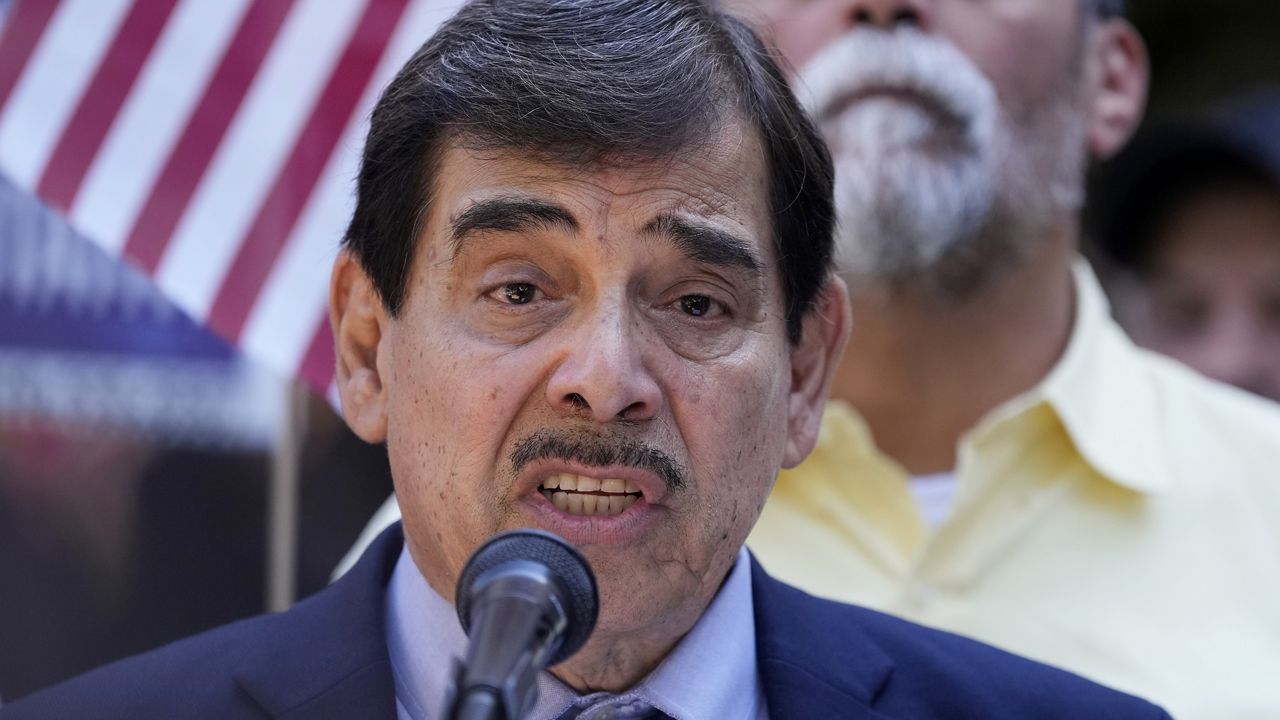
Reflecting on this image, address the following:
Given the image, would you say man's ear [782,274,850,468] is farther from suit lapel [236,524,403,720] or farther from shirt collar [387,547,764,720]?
suit lapel [236,524,403,720]

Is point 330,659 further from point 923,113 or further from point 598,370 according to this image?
point 923,113

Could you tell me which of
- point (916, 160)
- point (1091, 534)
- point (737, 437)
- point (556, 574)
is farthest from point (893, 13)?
point (556, 574)

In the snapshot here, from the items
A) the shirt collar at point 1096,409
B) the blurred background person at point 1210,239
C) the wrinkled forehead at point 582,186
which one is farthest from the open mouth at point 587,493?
the blurred background person at point 1210,239

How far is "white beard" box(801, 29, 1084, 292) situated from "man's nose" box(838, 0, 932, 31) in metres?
0.03

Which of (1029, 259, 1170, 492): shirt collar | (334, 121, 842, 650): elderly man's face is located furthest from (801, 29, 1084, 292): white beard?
(334, 121, 842, 650): elderly man's face

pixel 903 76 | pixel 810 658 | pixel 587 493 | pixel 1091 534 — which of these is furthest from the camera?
pixel 903 76

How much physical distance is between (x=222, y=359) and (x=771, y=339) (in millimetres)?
2121

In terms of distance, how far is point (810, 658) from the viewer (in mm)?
2838

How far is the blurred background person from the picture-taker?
5453mm

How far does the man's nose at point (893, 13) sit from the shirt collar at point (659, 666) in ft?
5.57

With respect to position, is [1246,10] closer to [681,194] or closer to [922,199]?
[922,199]

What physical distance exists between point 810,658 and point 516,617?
3.69 feet

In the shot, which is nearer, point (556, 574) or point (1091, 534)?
point (556, 574)

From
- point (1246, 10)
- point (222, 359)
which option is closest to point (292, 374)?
point (222, 359)
